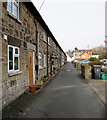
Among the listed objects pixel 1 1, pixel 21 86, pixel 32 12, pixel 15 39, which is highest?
pixel 32 12

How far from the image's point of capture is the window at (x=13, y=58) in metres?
5.50

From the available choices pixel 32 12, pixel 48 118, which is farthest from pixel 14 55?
pixel 32 12

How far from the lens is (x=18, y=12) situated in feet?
21.0

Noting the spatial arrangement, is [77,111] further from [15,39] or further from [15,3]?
[15,3]

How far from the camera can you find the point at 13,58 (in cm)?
580

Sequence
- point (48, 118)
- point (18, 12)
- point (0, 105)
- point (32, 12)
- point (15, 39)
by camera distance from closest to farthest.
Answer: point (48, 118)
point (0, 105)
point (15, 39)
point (18, 12)
point (32, 12)

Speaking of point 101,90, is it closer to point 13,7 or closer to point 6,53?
point 6,53

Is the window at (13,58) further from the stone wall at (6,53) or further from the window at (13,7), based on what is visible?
the window at (13,7)

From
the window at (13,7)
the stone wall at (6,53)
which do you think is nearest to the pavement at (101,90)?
the stone wall at (6,53)

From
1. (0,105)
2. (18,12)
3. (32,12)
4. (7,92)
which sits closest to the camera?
(0,105)

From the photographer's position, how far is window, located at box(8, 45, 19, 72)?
217 inches

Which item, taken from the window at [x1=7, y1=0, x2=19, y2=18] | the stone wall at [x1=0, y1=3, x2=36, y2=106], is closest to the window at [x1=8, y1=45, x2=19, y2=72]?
the stone wall at [x1=0, y1=3, x2=36, y2=106]

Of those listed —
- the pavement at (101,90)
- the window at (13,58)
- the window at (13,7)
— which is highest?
the window at (13,7)

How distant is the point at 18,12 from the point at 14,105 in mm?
4705
